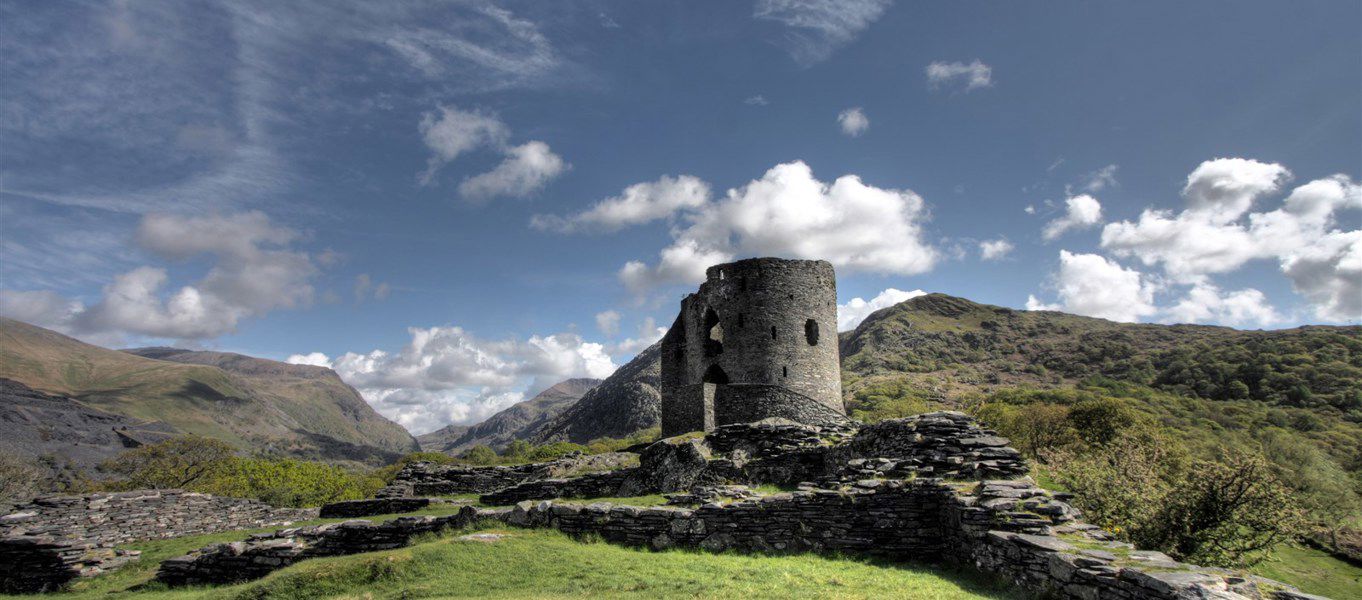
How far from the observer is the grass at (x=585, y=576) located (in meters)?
9.69

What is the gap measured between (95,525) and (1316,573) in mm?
47590

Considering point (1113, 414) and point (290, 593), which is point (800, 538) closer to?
point (290, 593)

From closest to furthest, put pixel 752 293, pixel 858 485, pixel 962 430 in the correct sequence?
pixel 858 485
pixel 962 430
pixel 752 293

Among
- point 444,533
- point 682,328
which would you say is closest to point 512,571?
point 444,533

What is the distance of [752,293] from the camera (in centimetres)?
3209

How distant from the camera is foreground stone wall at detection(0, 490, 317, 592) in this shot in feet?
52.8

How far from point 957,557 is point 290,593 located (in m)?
12.5

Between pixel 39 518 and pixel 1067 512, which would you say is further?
pixel 39 518

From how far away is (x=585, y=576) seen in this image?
35.5ft

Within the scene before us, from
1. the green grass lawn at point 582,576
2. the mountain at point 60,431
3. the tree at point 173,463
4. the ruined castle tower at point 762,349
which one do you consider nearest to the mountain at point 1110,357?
the ruined castle tower at point 762,349

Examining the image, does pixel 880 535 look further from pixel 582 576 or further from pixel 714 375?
pixel 714 375

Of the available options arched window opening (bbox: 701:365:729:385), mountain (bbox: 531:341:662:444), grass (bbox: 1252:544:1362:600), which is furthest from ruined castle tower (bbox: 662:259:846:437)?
mountain (bbox: 531:341:662:444)

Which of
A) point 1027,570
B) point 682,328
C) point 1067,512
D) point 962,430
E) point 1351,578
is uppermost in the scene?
point 682,328

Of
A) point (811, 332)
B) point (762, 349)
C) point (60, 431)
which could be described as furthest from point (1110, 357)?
point (60, 431)
